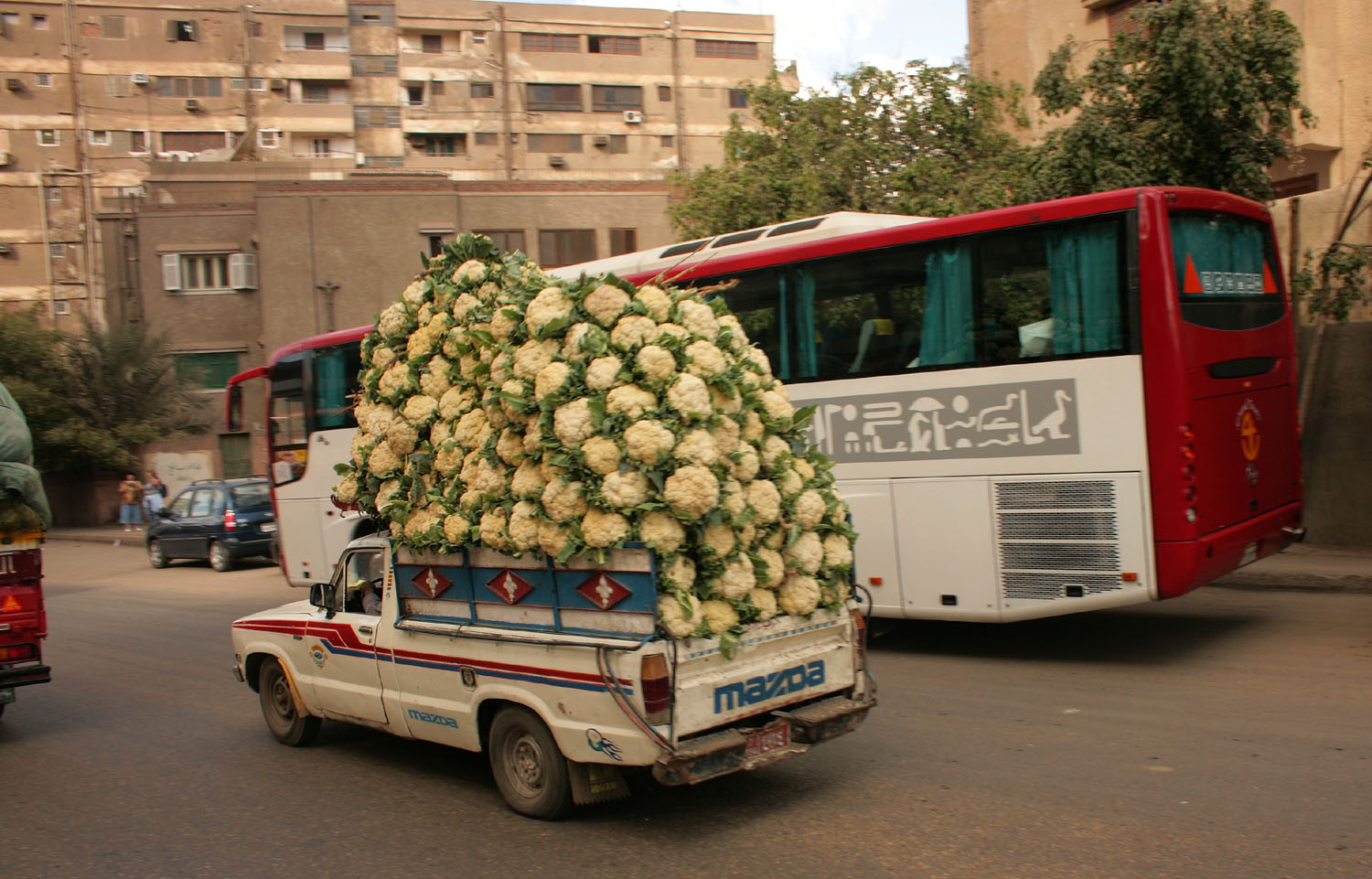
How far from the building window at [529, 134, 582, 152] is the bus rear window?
50382mm

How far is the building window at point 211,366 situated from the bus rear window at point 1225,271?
110ft

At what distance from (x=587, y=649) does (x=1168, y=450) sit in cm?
483

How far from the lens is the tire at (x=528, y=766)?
5.50 metres

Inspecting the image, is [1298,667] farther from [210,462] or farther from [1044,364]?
[210,462]

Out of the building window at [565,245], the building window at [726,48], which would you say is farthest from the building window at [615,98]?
the building window at [565,245]

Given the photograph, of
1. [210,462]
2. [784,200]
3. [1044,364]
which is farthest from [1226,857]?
[210,462]

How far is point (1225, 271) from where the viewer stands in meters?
8.67

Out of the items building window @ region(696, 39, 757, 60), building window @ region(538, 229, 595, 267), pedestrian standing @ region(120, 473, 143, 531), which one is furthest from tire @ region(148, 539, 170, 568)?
building window @ region(696, 39, 757, 60)

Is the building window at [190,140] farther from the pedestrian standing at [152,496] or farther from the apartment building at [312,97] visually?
the pedestrian standing at [152,496]

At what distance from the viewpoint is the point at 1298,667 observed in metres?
7.98

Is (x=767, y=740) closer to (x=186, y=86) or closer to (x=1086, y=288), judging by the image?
(x=1086, y=288)

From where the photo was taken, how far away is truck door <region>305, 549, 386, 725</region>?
660 centimetres

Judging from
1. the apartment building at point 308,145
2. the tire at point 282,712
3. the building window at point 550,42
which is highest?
the building window at point 550,42

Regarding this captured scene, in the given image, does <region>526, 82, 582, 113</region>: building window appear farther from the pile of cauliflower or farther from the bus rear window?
the pile of cauliflower
